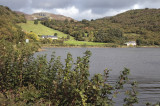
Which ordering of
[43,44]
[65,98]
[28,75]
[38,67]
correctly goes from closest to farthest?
[65,98]
[38,67]
[28,75]
[43,44]

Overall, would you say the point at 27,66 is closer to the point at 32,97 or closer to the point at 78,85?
the point at 32,97

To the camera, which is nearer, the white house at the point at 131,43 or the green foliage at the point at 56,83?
the green foliage at the point at 56,83

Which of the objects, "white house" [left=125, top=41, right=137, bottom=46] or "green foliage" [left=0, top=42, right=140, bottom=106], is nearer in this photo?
"green foliage" [left=0, top=42, right=140, bottom=106]

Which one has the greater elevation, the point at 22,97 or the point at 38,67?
the point at 38,67

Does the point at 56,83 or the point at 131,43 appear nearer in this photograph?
the point at 56,83

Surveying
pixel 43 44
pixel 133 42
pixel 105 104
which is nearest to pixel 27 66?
pixel 105 104

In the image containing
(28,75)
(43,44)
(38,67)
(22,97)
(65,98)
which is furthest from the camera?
(43,44)

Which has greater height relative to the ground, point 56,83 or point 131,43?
point 131,43

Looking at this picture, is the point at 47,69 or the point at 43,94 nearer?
the point at 43,94

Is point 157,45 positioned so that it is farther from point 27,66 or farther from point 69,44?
point 27,66

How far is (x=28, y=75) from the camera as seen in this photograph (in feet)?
44.3

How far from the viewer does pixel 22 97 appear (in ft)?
35.9

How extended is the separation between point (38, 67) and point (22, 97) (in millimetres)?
2404

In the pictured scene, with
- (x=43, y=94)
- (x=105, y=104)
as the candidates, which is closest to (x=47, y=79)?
(x=43, y=94)
